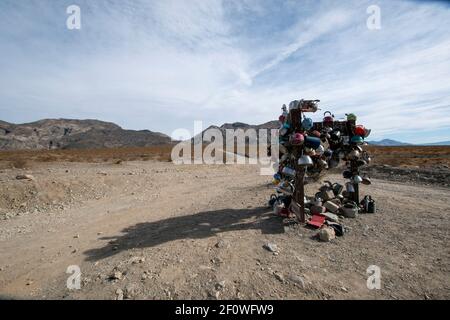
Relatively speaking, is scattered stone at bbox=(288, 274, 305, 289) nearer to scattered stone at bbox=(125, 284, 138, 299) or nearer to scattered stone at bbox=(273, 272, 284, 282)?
scattered stone at bbox=(273, 272, 284, 282)

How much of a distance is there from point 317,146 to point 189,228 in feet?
13.9

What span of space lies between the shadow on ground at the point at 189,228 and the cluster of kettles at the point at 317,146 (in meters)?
1.16

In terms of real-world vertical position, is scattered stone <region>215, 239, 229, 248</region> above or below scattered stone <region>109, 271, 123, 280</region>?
above

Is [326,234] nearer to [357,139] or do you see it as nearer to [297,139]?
[297,139]

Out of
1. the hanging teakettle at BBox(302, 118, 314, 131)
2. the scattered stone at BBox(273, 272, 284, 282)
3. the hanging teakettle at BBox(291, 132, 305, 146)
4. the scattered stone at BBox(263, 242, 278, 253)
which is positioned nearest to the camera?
the scattered stone at BBox(273, 272, 284, 282)

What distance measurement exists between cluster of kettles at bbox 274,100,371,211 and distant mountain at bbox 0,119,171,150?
5838 inches

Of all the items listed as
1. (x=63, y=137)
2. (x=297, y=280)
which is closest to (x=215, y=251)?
(x=297, y=280)

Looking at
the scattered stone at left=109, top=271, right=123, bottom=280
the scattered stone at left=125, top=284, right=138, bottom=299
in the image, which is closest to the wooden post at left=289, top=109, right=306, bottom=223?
the scattered stone at left=125, top=284, right=138, bottom=299

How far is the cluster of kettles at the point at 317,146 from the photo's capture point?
705 cm

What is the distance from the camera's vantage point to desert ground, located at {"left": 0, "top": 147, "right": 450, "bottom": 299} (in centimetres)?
439

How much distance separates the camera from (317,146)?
7.16m

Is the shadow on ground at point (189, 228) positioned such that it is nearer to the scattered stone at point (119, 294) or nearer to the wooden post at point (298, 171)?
the wooden post at point (298, 171)
